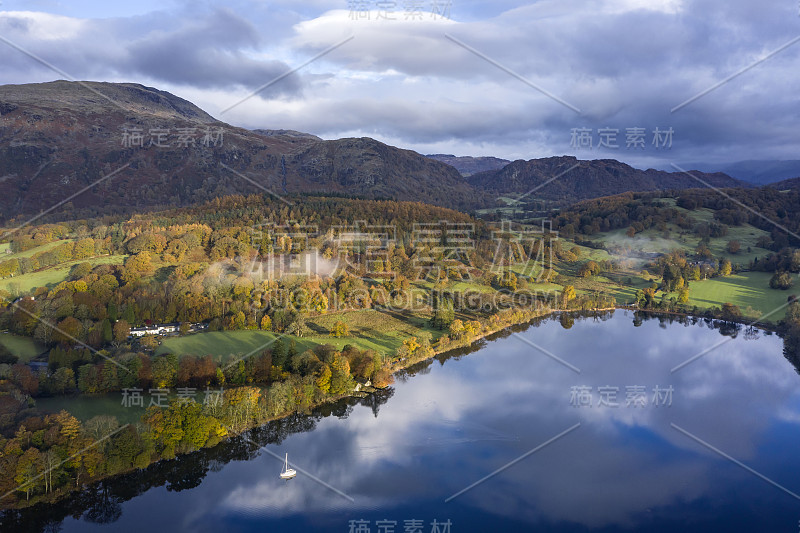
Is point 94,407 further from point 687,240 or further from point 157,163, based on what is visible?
point 157,163

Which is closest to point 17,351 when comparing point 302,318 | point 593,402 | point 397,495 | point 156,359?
point 156,359

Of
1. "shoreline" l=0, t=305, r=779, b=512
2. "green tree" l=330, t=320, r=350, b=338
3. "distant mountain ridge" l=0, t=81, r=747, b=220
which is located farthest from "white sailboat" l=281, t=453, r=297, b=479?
"distant mountain ridge" l=0, t=81, r=747, b=220

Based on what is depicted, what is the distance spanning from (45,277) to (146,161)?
65.4m

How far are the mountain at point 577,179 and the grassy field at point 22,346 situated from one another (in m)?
129

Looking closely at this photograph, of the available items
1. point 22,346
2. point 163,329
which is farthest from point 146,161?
point 22,346

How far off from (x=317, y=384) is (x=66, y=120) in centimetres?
10190

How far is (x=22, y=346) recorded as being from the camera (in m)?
29.1

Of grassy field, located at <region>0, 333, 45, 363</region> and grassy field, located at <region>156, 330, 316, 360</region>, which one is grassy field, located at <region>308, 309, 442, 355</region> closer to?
grassy field, located at <region>156, 330, 316, 360</region>

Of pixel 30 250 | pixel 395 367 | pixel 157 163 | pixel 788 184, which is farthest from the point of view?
pixel 157 163

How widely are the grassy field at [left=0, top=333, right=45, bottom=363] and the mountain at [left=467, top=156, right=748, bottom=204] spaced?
12940 centimetres

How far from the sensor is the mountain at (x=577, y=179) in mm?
146625

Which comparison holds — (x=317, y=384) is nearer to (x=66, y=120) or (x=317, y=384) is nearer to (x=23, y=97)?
(x=66, y=120)

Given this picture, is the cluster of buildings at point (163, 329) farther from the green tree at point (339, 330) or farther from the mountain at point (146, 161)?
the mountain at point (146, 161)

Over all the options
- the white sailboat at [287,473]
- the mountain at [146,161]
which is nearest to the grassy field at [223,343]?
the white sailboat at [287,473]
